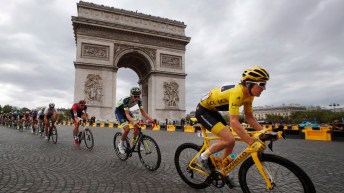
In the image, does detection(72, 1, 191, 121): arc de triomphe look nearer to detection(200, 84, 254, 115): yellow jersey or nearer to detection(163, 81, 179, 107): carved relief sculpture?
detection(163, 81, 179, 107): carved relief sculpture

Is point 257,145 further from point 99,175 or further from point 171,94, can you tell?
point 171,94

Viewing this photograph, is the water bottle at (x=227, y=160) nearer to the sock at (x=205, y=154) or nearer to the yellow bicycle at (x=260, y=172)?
the yellow bicycle at (x=260, y=172)

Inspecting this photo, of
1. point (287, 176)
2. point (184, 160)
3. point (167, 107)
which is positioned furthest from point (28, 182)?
point (167, 107)

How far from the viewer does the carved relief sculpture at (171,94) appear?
109 ft

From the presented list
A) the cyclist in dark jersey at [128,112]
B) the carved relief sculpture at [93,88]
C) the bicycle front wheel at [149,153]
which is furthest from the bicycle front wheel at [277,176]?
the carved relief sculpture at [93,88]

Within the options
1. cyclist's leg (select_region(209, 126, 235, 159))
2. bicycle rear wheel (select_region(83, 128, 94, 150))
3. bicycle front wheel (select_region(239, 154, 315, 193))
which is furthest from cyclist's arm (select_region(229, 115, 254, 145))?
bicycle rear wheel (select_region(83, 128, 94, 150))

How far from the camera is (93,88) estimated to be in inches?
1162

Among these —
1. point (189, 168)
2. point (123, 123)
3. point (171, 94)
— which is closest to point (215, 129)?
point (189, 168)

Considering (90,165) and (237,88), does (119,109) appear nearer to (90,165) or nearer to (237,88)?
(90,165)

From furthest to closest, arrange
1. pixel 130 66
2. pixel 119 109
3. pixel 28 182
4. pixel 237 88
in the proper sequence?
1. pixel 130 66
2. pixel 119 109
3. pixel 28 182
4. pixel 237 88

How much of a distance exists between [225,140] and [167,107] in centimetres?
2974

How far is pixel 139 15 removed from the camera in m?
33.7

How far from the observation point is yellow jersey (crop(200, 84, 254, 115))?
2895 mm

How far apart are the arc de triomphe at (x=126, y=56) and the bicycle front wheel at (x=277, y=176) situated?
91.8 ft
